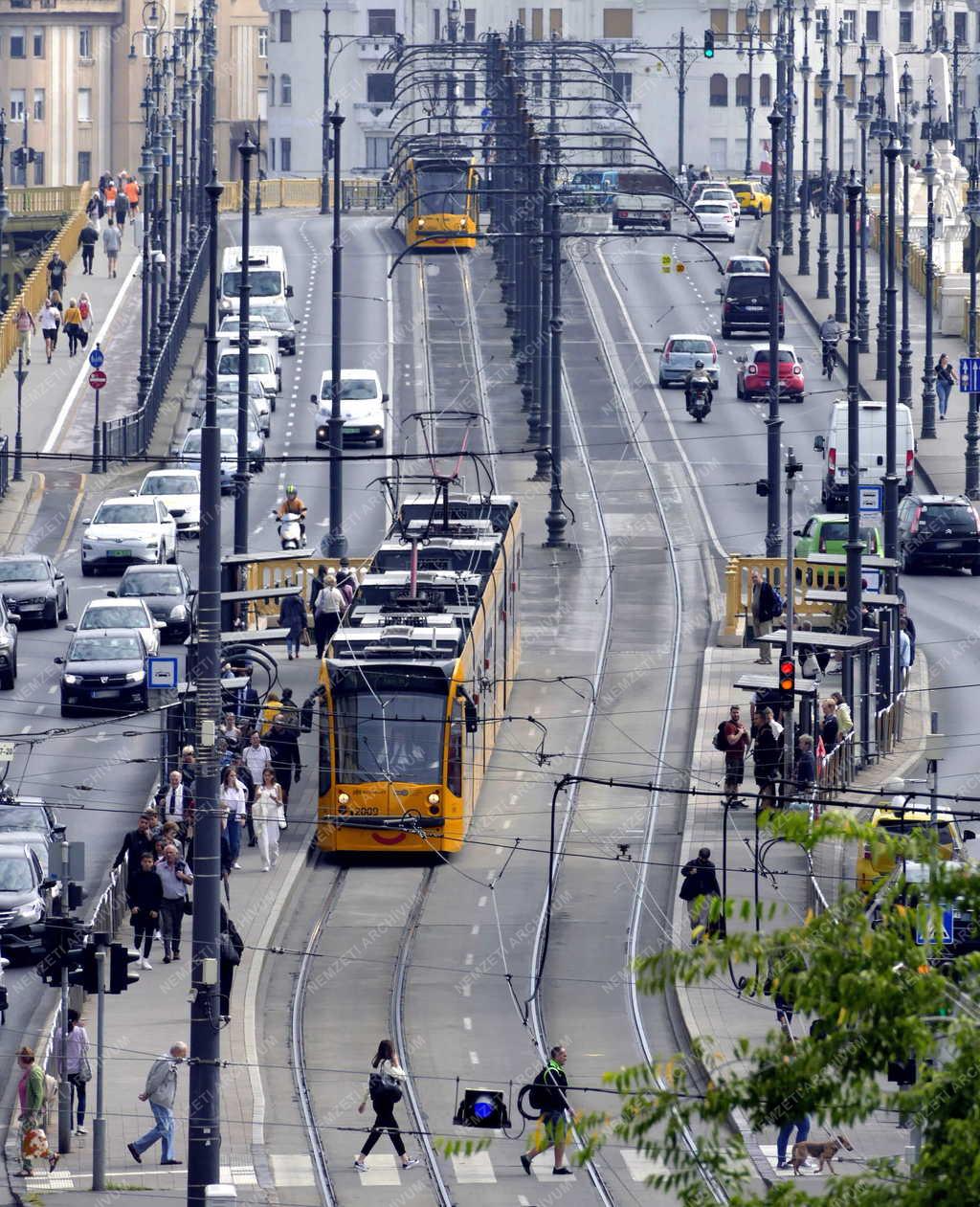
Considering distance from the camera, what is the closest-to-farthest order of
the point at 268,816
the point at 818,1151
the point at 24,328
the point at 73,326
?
the point at 818,1151 < the point at 268,816 < the point at 24,328 < the point at 73,326

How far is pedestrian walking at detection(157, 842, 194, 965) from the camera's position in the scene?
32.7 m

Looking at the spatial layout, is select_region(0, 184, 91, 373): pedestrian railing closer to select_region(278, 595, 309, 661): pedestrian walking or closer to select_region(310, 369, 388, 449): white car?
select_region(310, 369, 388, 449): white car

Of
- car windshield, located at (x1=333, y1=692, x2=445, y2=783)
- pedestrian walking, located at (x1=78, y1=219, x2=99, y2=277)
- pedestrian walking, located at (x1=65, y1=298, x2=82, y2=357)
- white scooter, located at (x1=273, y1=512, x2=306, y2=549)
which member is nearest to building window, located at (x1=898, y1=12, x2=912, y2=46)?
pedestrian walking, located at (x1=78, y1=219, x2=99, y2=277)

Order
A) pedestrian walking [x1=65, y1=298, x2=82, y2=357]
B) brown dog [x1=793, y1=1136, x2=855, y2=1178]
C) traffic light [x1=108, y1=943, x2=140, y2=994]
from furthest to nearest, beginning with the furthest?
pedestrian walking [x1=65, y1=298, x2=82, y2=357] → traffic light [x1=108, y1=943, x2=140, y2=994] → brown dog [x1=793, y1=1136, x2=855, y2=1178]

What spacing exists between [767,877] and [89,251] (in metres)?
55.6

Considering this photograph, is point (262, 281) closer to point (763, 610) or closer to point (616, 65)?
point (763, 610)

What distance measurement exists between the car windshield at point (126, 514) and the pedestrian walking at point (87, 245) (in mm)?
34203

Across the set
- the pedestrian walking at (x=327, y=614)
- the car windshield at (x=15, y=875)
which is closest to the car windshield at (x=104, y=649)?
the pedestrian walking at (x=327, y=614)

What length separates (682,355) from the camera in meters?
72.5

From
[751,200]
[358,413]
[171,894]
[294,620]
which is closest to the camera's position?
[171,894]

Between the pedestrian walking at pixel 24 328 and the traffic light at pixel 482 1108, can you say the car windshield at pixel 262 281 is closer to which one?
the pedestrian walking at pixel 24 328

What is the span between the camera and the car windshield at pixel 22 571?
1922 inches

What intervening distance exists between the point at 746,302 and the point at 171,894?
4948 centimetres

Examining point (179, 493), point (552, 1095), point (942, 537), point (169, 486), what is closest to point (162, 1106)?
point (552, 1095)
